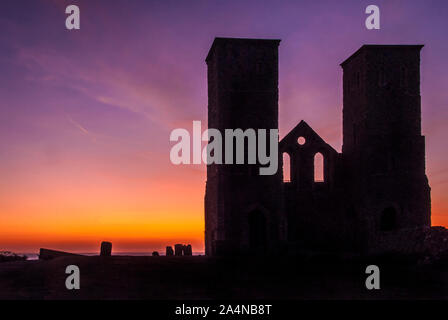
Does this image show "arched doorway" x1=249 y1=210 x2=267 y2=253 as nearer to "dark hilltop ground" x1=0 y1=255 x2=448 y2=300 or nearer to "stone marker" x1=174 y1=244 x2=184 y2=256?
"stone marker" x1=174 y1=244 x2=184 y2=256

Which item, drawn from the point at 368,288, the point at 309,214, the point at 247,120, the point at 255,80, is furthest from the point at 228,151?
the point at 368,288

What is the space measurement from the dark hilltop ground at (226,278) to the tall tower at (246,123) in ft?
29.0

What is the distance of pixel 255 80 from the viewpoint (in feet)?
109

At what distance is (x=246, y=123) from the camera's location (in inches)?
1289

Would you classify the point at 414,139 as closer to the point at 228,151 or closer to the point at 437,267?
the point at 228,151

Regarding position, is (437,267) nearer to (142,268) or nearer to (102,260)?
(142,268)

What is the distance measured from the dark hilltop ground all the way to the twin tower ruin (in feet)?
31.1

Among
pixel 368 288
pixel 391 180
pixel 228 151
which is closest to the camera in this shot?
pixel 368 288

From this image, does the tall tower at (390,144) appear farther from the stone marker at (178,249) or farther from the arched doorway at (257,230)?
the stone marker at (178,249)
